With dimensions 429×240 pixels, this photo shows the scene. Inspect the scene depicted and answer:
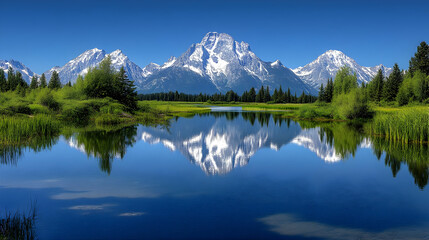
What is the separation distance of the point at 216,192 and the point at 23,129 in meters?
19.9

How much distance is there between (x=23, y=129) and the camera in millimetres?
24203

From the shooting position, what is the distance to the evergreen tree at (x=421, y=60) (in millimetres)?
92744

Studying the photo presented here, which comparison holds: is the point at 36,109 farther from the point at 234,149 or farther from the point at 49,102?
the point at 234,149

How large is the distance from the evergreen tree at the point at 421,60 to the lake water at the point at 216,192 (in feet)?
289

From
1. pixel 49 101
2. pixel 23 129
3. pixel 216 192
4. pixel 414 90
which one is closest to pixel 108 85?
pixel 49 101

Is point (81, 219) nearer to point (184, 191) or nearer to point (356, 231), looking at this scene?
point (184, 191)

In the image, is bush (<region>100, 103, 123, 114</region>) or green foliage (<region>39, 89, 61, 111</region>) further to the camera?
bush (<region>100, 103, 123, 114</region>)

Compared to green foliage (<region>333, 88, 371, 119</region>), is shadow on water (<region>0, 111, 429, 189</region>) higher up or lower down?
lower down

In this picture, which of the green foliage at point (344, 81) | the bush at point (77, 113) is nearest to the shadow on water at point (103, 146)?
the bush at point (77, 113)

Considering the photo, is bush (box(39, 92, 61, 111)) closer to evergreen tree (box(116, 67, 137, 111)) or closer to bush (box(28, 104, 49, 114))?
bush (box(28, 104, 49, 114))

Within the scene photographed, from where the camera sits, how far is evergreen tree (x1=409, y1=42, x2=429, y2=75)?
92.7 metres

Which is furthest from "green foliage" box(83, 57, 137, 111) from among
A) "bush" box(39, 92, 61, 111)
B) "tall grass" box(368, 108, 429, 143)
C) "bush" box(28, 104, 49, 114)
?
"tall grass" box(368, 108, 429, 143)

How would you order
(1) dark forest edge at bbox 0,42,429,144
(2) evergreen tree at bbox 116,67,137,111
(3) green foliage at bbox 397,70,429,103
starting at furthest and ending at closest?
(3) green foliage at bbox 397,70,429,103
(2) evergreen tree at bbox 116,67,137,111
(1) dark forest edge at bbox 0,42,429,144

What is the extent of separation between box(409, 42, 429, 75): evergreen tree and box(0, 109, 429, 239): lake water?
88152 millimetres
